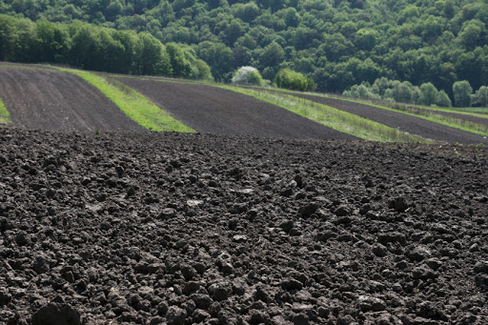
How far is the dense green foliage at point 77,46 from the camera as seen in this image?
87.8m

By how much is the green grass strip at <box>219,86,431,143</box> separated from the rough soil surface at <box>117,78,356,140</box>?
140cm

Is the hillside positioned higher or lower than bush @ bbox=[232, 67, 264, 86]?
lower

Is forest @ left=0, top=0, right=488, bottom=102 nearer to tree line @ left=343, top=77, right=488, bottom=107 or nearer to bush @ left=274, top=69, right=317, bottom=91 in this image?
tree line @ left=343, top=77, right=488, bottom=107

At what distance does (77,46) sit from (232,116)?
2532 inches

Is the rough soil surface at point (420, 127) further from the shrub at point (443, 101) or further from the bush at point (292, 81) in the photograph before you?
the shrub at point (443, 101)

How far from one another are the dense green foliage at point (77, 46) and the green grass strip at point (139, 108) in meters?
46.4

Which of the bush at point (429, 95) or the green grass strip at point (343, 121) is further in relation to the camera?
the bush at point (429, 95)

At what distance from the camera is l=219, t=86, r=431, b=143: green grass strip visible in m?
35.8

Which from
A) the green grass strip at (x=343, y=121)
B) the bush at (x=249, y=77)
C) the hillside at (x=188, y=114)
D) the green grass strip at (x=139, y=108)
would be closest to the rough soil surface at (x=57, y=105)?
the hillside at (x=188, y=114)

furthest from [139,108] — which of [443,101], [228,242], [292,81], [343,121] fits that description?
[443,101]

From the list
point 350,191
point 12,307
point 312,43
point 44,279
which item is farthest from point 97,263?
point 312,43

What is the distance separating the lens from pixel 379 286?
7574 millimetres

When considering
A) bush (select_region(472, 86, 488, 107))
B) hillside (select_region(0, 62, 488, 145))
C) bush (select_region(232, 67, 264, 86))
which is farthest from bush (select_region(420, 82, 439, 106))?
hillside (select_region(0, 62, 488, 145))

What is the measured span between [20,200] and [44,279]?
11.9ft
